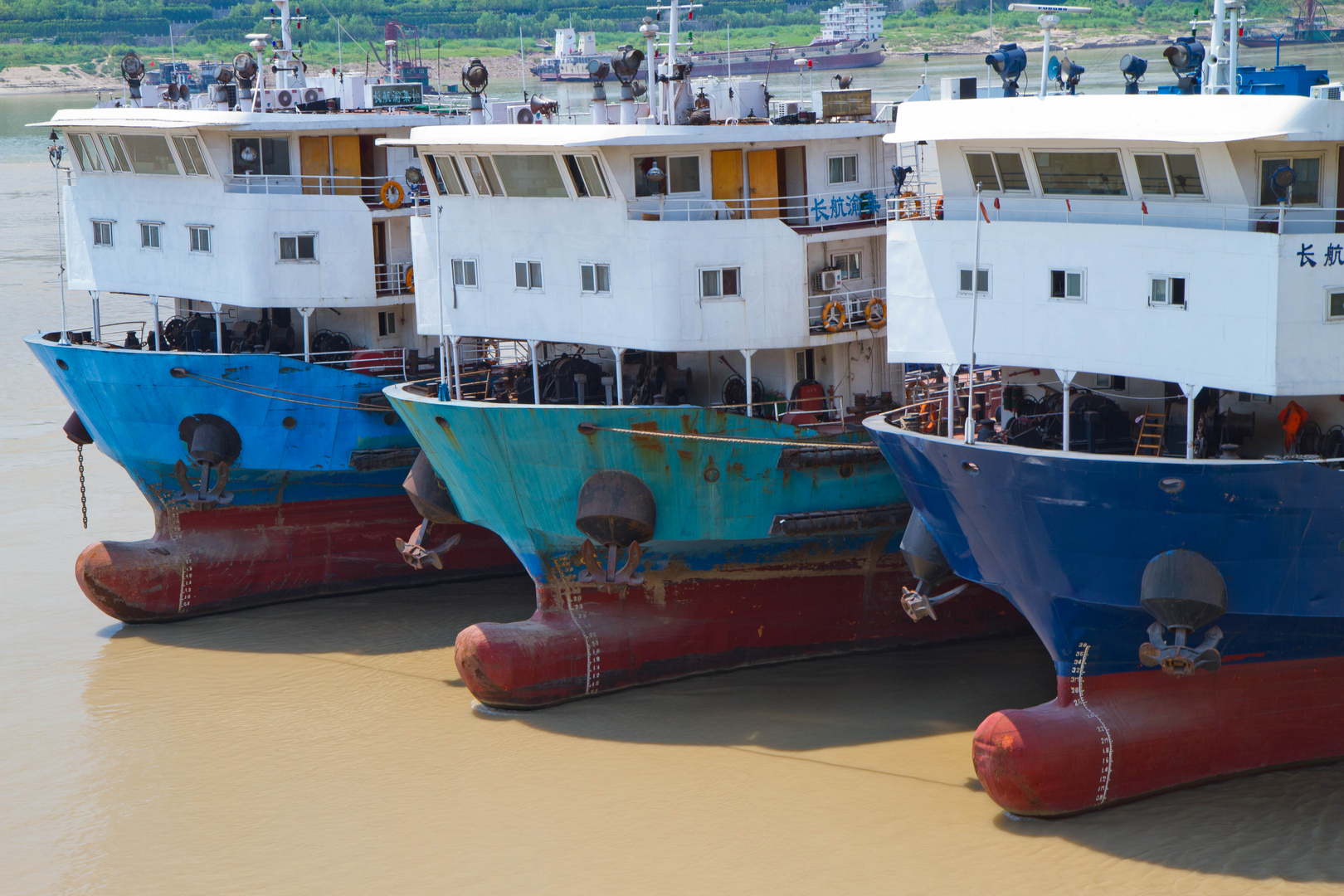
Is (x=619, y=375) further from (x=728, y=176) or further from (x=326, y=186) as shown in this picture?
(x=326, y=186)

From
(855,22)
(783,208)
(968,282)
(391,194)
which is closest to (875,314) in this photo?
(783,208)

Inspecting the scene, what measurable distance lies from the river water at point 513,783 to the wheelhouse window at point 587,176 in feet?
19.1

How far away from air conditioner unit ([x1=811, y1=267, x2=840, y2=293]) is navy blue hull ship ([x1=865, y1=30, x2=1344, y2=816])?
2.62 metres

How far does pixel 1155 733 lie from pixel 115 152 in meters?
16.4

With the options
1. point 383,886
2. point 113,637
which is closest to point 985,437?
point 383,886

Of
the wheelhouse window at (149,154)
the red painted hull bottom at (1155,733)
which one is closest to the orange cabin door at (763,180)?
the red painted hull bottom at (1155,733)

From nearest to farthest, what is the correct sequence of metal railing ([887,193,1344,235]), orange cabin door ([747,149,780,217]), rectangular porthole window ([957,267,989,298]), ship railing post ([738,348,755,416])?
1. metal railing ([887,193,1344,235])
2. rectangular porthole window ([957,267,989,298])
3. ship railing post ([738,348,755,416])
4. orange cabin door ([747,149,780,217])

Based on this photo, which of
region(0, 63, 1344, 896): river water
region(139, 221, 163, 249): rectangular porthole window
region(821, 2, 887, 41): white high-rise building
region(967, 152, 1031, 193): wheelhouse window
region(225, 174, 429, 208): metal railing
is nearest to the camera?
region(0, 63, 1344, 896): river water

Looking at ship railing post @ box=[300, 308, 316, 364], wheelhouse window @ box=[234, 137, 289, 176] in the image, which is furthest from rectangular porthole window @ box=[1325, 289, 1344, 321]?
wheelhouse window @ box=[234, 137, 289, 176]

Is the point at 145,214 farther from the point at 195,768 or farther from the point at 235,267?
the point at 195,768

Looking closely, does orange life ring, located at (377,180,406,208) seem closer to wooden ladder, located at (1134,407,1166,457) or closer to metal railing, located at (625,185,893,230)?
metal railing, located at (625,185,893,230)

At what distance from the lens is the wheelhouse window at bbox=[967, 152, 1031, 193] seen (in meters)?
15.5

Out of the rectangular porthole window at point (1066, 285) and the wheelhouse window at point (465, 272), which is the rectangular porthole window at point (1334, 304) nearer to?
the rectangular porthole window at point (1066, 285)

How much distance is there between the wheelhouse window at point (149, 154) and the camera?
71.8 ft
